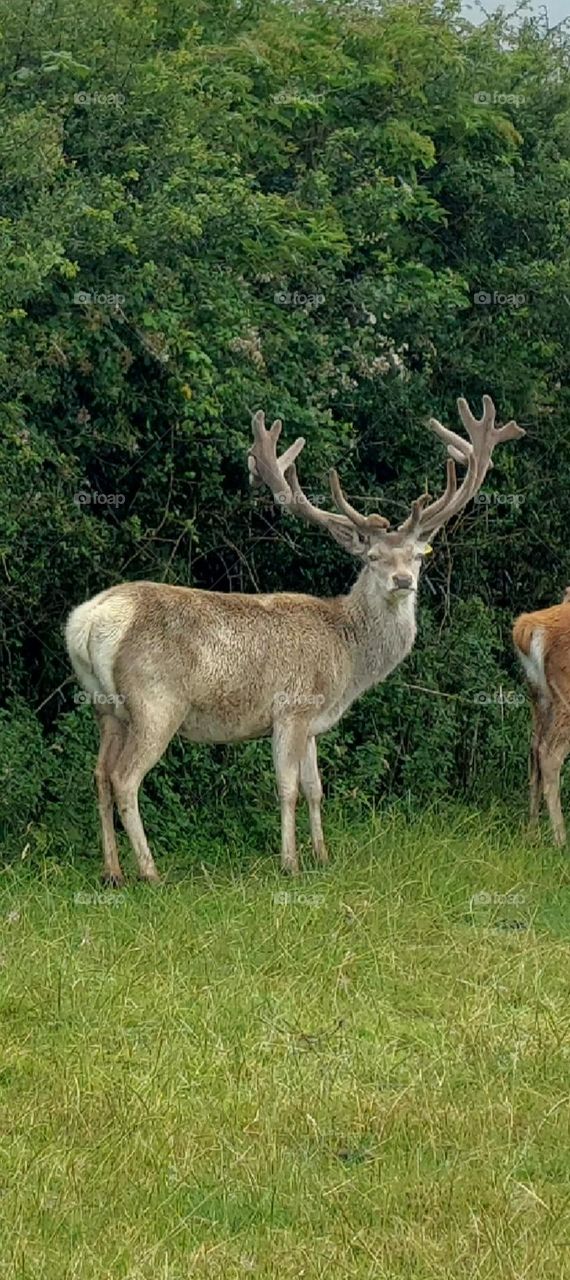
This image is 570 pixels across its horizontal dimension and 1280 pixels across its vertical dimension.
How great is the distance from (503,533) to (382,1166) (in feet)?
23.3

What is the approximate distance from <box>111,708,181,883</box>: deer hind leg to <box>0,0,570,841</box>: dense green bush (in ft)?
2.29

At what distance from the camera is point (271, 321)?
11.4 metres

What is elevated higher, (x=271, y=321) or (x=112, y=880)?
(x=271, y=321)

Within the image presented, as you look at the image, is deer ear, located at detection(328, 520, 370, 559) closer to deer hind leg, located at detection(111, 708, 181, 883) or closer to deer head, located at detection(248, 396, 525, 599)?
deer head, located at detection(248, 396, 525, 599)

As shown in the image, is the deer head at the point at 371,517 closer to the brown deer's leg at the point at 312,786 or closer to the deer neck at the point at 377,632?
the deer neck at the point at 377,632

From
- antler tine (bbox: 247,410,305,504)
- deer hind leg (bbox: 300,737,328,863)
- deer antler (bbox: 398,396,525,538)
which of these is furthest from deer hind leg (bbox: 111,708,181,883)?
deer antler (bbox: 398,396,525,538)

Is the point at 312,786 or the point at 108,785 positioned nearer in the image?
the point at 108,785

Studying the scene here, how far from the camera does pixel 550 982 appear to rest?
8.16 meters

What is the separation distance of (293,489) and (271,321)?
3.54 feet

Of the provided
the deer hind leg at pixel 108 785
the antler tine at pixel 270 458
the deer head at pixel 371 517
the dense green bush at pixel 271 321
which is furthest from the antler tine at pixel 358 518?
the deer hind leg at pixel 108 785

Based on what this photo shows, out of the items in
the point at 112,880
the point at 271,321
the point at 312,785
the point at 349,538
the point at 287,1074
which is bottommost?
the point at 112,880

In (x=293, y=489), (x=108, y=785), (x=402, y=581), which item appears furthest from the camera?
(x=293, y=489)

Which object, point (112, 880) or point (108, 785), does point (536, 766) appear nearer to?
point (108, 785)

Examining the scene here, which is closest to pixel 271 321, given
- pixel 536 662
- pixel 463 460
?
pixel 463 460
